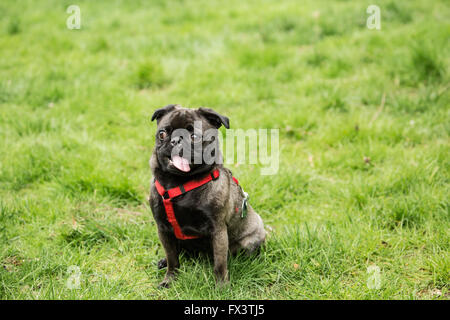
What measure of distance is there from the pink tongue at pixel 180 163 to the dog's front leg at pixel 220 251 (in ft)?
1.66

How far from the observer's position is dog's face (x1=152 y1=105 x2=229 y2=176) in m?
2.62

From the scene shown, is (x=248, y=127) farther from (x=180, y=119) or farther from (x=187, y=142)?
(x=187, y=142)

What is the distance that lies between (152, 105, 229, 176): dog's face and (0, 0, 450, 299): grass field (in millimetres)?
900

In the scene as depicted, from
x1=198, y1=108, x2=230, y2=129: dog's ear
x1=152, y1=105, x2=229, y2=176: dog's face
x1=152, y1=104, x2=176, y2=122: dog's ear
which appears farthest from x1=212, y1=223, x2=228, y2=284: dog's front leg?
x1=152, y1=104, x2=176, y2=122: dog's ear

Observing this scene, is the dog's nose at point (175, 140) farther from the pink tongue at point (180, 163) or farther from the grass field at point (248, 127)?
the grass field at point (248, 127)

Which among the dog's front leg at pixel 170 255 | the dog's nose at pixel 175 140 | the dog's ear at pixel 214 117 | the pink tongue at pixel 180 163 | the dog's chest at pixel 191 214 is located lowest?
the dog's front leg at pixel 170 255

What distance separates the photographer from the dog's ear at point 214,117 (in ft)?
9.27

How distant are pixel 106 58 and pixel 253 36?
2761 mm

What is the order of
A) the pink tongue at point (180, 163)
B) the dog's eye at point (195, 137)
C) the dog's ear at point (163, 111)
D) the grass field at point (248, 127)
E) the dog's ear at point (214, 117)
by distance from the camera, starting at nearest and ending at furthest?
the pink tongue at point (180, 163), the dog's eye at point (195, 137), the dog's ear at point (214, 117), the dog's ear at point (163, 111), the grass field at point (248, 127)

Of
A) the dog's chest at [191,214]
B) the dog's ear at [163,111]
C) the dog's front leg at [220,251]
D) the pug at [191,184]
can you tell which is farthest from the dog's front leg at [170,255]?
the dog's ear at [163,111]

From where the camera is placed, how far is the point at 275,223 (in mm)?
3834

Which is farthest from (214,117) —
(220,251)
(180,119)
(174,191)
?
(220,251)

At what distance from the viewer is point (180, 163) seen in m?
2.60

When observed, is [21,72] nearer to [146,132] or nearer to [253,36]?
[146,132]
